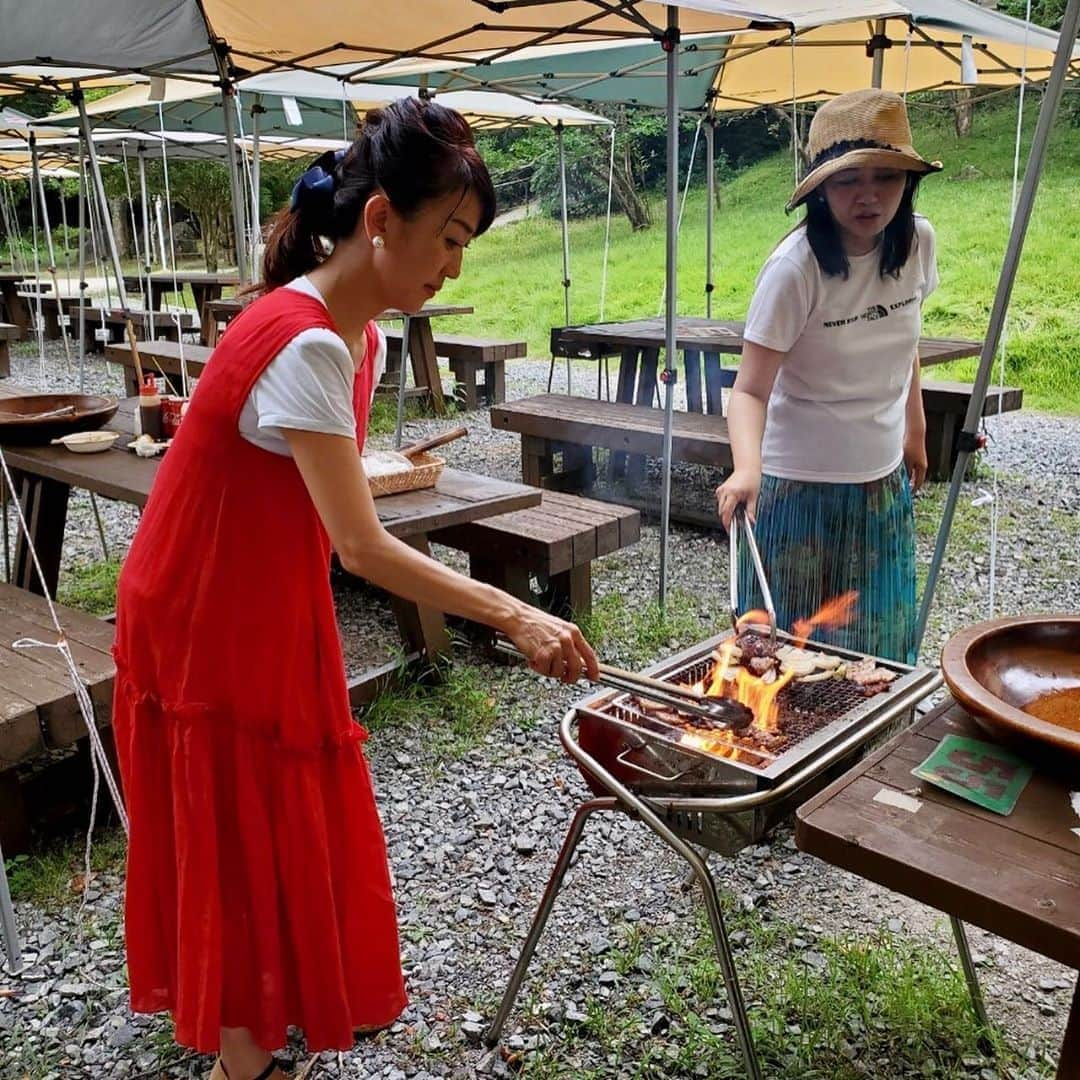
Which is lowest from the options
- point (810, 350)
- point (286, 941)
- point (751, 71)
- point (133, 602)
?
point (286, 941)

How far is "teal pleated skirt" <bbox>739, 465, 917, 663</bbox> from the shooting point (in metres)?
2.46

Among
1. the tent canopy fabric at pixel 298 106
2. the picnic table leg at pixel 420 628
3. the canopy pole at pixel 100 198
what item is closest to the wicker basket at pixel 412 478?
the picnic table leg at pixel 420 628

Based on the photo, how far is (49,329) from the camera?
1441cm

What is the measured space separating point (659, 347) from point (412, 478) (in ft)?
12.5

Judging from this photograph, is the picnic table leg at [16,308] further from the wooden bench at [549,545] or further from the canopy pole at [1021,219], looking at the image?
the canopy pole at [1021,219]

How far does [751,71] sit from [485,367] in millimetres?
3656

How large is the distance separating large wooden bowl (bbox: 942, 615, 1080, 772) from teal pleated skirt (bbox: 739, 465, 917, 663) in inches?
34.3

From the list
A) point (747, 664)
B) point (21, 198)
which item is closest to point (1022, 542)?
point (747, 664)

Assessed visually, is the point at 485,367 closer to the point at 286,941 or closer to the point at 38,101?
the point at 286,941

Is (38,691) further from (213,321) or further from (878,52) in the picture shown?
(213,321)

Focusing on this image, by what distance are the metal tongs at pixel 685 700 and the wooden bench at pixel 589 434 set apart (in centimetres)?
371

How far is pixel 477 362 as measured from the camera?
30.5 ft

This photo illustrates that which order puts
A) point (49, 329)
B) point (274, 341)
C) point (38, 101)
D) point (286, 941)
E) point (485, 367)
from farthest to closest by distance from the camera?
point (38, 101)
point (49, 329)
point (485, 367)
point (286, 941)
point (274, 341)

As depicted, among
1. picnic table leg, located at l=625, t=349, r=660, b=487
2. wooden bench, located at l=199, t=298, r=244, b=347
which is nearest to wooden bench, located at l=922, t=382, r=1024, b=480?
picnic table leg, located at l=625, t=349, r=660, b=487
